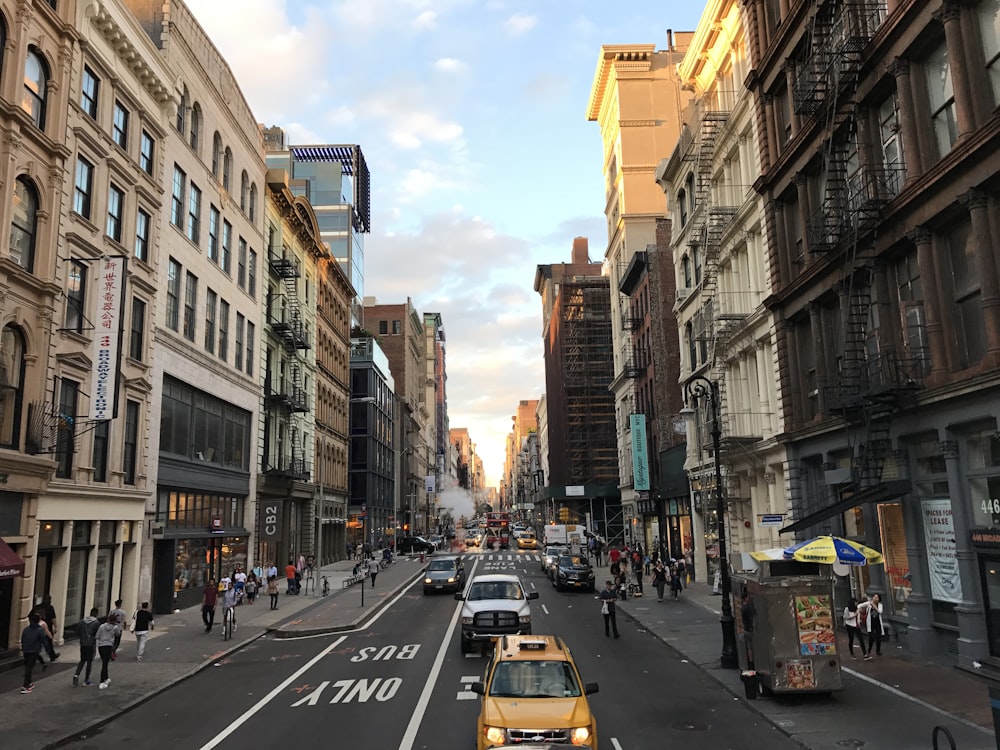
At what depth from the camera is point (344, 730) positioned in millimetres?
12938

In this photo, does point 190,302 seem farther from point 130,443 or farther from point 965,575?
point 965,575

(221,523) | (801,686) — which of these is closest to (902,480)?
(801,686)

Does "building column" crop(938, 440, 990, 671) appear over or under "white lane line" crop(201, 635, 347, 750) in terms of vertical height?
over

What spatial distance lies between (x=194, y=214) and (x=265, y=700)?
24.6 meters

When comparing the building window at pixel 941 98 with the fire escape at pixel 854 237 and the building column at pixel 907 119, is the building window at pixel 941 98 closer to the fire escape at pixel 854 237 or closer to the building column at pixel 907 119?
the building column at pixel 907 119

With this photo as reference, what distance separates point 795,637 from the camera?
46.7 ft

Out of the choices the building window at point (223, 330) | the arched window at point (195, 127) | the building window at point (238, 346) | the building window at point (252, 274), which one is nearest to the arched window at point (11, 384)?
the arched window at point (195, 127)

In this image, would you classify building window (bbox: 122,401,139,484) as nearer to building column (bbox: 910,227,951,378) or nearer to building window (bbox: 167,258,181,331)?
building window (bbox: 167,258,181,331)

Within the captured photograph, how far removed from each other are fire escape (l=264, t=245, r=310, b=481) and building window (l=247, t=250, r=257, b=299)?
3014 mm

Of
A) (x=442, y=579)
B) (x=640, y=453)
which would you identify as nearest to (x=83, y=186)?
(x=442, y=579)

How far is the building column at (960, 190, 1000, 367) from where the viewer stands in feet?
50.5

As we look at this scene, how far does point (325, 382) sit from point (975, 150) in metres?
50.4

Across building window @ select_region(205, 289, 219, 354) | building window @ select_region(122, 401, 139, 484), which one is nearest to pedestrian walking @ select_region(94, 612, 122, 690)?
building window @ select_region(122, 401, 139, 484)

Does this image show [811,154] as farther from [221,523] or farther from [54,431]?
[221,523]
